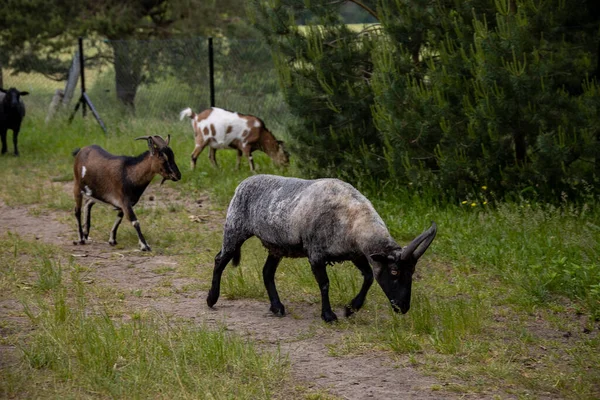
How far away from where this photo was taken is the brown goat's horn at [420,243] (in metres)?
6.50

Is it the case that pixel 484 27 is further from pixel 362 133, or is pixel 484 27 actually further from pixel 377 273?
pixel 377 273

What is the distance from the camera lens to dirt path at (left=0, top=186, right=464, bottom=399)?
18.8ft

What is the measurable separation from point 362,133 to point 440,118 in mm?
1724

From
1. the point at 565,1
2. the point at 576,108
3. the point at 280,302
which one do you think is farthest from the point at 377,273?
the point at 565,1

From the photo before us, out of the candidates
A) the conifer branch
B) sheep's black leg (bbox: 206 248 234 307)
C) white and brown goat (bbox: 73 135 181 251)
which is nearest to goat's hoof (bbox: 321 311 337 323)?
sheep's black leg (bbox: 206 248 234 307)

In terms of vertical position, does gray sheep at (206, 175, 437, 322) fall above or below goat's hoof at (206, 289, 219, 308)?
above

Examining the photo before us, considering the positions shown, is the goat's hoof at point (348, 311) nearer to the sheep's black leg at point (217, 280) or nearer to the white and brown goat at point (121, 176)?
the sheep's black leg at point (217, 280)

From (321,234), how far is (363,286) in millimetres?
583

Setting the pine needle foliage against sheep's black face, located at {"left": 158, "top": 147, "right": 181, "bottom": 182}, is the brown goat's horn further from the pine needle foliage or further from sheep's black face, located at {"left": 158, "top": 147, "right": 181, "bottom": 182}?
sheep's black face, located at {"left": 158, "top": 147, "right": 181, "bottom": 182}

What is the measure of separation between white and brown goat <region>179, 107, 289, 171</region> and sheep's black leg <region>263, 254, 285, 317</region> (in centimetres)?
666

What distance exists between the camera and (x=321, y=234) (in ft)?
23.0

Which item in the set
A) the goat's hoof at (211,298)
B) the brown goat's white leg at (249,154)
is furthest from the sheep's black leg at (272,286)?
the brown goat's white leg at (249,154)

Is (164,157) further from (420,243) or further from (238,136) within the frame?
(238,136)

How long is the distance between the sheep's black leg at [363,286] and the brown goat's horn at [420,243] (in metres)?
0.61
